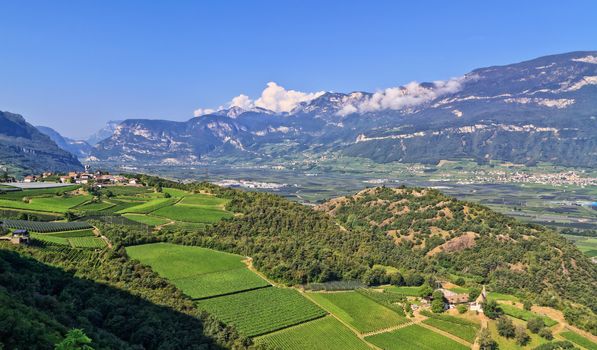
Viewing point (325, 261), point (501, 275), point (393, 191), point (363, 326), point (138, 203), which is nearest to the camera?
point (363, 326)

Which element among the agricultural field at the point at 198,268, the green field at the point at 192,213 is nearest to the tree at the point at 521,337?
the agricultural field at the point at 198,268

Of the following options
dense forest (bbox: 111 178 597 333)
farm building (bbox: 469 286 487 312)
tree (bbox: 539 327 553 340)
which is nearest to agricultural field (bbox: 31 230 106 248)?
A: dense forest (bbox: 111 178 597 333)

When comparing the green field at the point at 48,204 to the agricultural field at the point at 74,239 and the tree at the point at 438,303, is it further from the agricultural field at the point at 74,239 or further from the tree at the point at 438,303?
the tree at the point at 438,303

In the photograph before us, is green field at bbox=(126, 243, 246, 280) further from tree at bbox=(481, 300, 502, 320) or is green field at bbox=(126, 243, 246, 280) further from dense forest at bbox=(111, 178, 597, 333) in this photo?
tree at bbox=(481, 300, 502, 320)

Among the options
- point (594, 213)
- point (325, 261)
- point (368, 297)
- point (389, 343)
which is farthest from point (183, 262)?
point (594, 213)

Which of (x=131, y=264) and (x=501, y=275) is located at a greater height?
(x=131, y=264)

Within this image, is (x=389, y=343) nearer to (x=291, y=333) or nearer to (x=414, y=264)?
(x=291, y=333)
